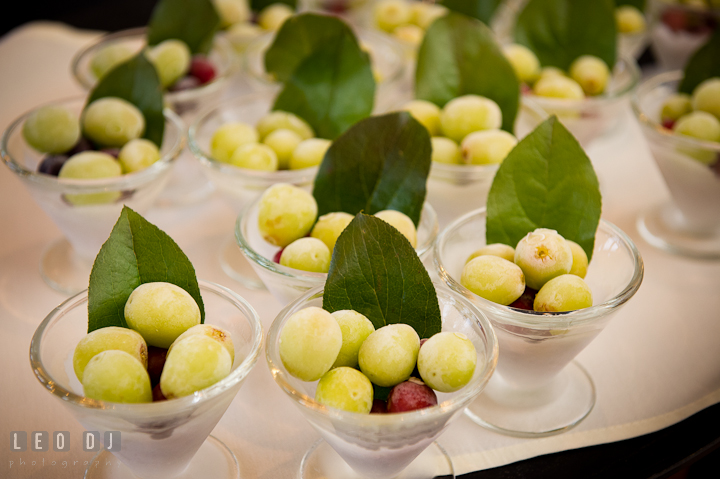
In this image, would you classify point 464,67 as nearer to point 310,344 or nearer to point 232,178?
point 232,178

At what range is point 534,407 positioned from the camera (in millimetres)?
514

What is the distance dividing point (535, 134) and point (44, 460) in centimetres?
47

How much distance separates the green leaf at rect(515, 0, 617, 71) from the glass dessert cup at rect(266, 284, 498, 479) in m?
0.56

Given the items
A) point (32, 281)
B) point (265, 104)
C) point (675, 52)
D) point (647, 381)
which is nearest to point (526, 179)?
point (647, 381)

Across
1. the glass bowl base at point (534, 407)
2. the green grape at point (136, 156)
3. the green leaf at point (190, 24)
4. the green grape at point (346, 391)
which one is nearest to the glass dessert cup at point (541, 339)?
the glass bowl base at point (534, 407)

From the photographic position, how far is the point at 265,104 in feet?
2.58

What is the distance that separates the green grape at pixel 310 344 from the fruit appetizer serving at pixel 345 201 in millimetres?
112

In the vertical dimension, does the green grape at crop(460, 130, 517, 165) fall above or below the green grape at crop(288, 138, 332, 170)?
above

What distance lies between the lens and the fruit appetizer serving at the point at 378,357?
0.37 meters

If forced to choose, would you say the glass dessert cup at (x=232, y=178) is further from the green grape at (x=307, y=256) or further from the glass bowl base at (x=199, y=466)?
the glass bowl base at (x=199, y=466)

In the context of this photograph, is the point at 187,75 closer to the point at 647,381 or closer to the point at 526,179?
the point at 526,179

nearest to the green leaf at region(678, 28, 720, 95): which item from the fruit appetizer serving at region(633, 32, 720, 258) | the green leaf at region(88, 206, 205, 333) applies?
the fruit appetizer serving at region(633, 32, 720, 258)

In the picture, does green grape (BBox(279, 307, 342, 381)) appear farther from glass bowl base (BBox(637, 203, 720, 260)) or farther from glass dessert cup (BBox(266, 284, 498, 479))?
glass bowl base (BBox(637, 203, 720, 260))

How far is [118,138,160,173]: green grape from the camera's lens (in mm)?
632
